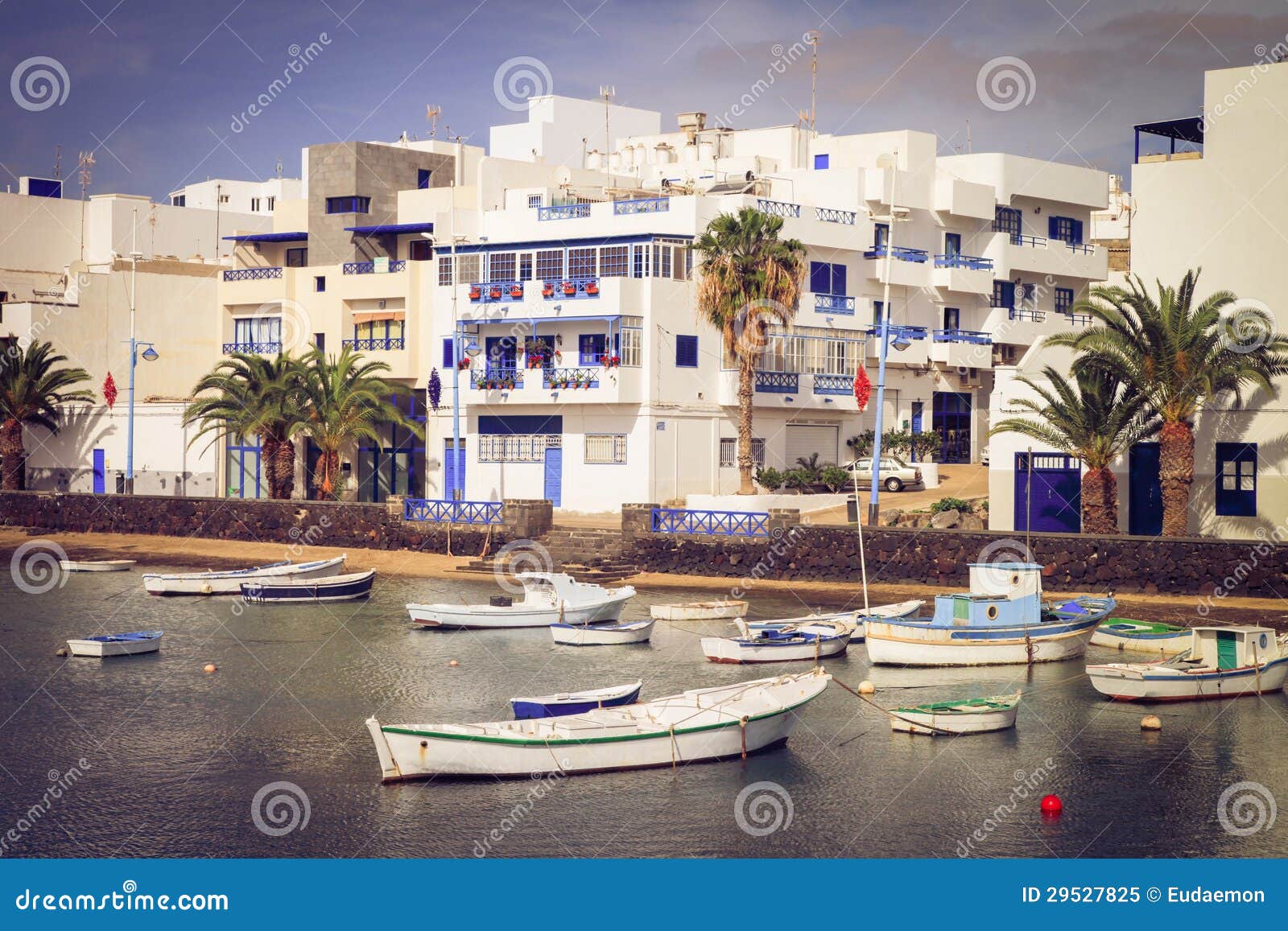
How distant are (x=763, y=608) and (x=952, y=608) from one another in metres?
9.42

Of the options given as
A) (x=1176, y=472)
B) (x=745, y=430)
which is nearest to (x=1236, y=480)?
(x=1176, y=472)

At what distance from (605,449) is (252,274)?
22023 mm

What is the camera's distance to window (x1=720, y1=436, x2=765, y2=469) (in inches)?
2452

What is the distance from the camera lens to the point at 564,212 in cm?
6281

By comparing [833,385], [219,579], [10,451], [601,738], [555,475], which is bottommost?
[601,738]

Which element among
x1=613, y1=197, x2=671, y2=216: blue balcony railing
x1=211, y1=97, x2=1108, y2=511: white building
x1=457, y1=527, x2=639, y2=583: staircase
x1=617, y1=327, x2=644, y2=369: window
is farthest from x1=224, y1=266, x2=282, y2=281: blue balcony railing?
x1=457, y1=527, x2=639, y2=583: staircase

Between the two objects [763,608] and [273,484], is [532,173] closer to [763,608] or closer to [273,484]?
[273,484]

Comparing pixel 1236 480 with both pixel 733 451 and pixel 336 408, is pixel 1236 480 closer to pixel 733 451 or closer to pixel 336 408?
pixel 733 451

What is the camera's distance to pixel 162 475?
235ft

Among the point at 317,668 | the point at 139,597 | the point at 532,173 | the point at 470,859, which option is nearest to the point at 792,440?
the point at 532,173

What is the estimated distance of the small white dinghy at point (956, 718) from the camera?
2947 centimetres

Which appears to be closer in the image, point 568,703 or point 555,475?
point 568,703

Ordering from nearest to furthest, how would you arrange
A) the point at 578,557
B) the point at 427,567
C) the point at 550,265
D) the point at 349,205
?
the point at 578,557 < the point at 427,567 < the point at 550,265 < the point at 349,205

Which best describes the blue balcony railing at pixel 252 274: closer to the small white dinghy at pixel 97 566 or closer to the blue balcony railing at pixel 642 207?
the blue balcony railing at pixel 642 207
